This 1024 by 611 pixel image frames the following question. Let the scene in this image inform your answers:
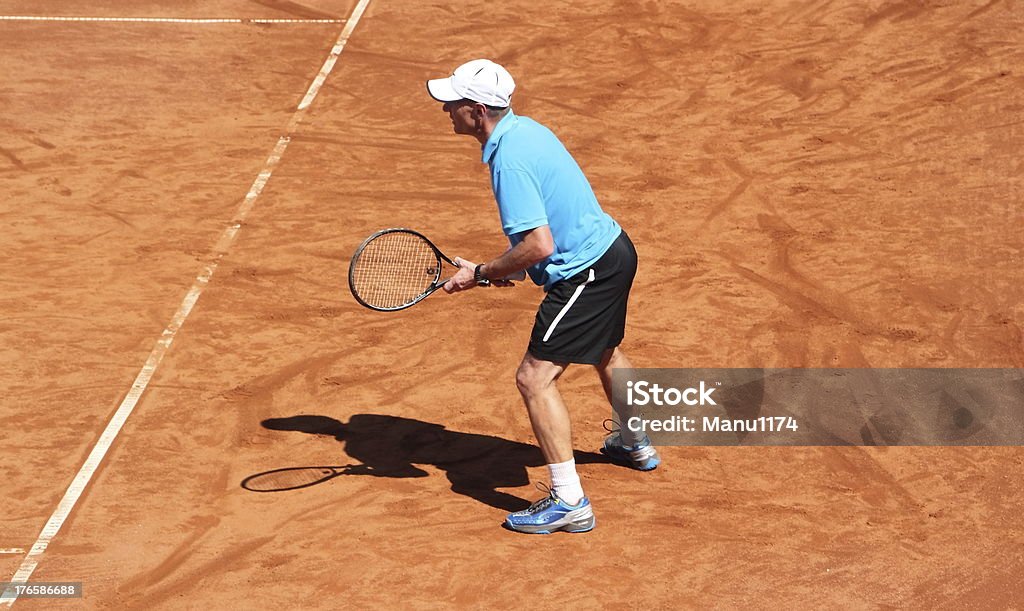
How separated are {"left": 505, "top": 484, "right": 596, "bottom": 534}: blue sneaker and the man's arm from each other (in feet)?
3.87

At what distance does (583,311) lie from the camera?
20.9 feet

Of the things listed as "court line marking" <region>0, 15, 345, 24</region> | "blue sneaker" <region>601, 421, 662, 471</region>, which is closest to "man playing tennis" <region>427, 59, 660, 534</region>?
"blue sneaker" <region>601, 421, 662, 471</region>

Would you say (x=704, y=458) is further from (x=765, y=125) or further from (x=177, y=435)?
(x=765, y=125)

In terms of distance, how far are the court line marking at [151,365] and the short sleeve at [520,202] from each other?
2845mm

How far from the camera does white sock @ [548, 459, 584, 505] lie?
21.0ft

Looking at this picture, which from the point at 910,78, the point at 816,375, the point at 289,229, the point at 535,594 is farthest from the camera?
the point at 910,78

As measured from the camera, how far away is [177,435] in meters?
7.43

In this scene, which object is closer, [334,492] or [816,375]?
[334,492]

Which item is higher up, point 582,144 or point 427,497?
point 582,144

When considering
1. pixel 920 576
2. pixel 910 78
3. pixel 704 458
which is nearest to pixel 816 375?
pixel 704 458

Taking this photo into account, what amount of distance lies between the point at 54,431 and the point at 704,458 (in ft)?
12.5

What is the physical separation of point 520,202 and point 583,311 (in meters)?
0.70

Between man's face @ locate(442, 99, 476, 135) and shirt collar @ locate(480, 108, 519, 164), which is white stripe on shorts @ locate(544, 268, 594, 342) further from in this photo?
man's face @ locate(442, 99, 476, 135)

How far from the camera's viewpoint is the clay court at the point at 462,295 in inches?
249
